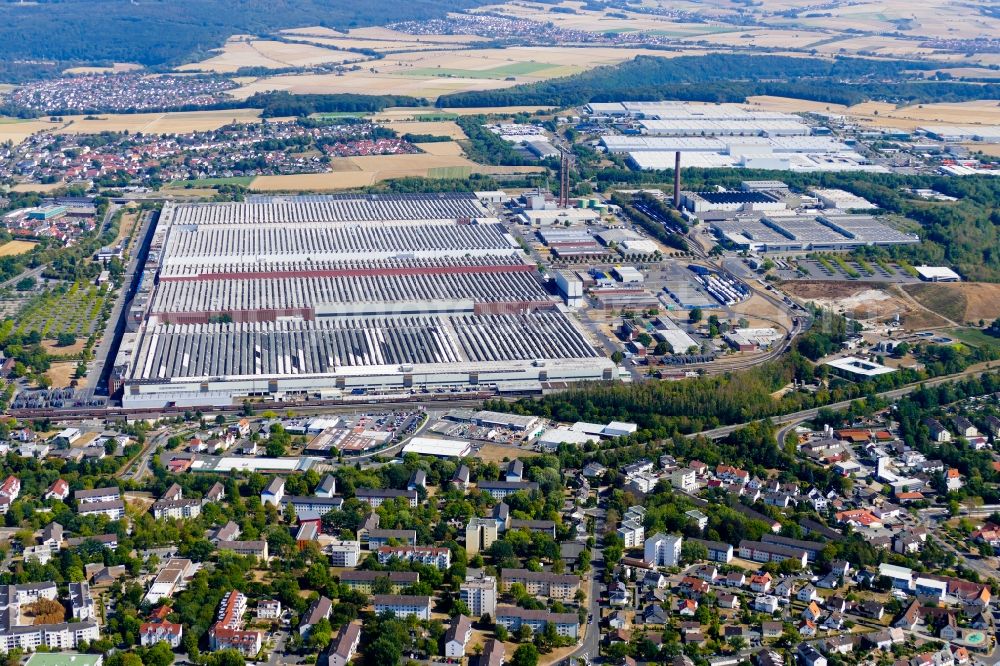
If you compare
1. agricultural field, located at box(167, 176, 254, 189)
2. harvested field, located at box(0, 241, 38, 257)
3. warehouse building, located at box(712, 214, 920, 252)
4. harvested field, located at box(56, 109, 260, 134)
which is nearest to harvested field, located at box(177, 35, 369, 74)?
harvested field, located at box(56, 109, 260, 134)

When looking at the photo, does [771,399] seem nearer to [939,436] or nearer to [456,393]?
[939,436]

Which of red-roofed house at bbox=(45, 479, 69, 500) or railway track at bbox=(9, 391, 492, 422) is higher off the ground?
red-roofed house at bbox=(45, 479, 69, 500)

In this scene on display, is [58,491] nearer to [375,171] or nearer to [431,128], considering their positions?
[375,171]

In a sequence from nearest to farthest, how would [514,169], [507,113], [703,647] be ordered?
[703,647] < [514,169] < [507,113]

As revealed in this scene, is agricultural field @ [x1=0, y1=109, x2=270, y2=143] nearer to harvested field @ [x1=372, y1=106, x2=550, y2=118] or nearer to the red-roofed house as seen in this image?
harvested field @ [x1=372, y1=106, x2=550, y2=118]

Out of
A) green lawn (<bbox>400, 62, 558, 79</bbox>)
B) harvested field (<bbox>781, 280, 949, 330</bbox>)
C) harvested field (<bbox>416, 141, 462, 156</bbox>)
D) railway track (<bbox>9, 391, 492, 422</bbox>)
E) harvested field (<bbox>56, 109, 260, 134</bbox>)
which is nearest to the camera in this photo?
railway track (<bbox>9, 391, 492, 422</bbox>)

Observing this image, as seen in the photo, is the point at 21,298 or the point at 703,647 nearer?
the point at 703,647

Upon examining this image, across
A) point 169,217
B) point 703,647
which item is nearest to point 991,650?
point 703,647

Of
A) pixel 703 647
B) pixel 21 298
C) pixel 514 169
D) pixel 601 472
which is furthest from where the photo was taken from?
pixel 514 169
